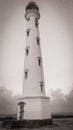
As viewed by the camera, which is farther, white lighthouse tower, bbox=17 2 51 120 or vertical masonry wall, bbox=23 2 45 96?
vertical masonry wall, bbox=23 2 45 96

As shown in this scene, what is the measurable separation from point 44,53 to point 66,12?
619cm

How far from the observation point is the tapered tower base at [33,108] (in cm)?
1198

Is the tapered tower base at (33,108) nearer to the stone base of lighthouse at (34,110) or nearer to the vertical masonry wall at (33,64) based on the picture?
the stone base of lighthouse at (34,110)

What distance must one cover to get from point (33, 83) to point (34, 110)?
238 centimetres

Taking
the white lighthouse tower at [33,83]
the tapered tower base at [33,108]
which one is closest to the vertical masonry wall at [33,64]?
the white lighthouse tower at [33,83]

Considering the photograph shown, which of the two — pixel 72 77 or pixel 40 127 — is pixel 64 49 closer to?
pixel 72 77

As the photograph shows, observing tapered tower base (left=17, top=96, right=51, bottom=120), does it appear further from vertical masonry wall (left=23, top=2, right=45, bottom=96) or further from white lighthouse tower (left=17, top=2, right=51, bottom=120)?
vertical masonry wall (left=23, top=2, right=45, bottom=96)

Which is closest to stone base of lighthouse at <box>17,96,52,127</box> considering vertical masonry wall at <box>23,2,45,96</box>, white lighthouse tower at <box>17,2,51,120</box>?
white lighthouse tower at <box>17,2,51,120</box>

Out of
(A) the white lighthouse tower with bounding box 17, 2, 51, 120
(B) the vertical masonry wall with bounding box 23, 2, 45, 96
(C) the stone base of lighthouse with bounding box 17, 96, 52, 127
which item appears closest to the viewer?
(C) the stone base of lighthouse with bounding box 17, 96, 52, 127

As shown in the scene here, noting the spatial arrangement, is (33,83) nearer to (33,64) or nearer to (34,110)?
(33,64)

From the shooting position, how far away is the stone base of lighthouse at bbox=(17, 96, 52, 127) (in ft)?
39.1

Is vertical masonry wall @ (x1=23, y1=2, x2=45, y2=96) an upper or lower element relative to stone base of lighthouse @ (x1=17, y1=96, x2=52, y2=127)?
upper

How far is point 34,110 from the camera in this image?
12047mm

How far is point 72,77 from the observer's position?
20.3 meters
